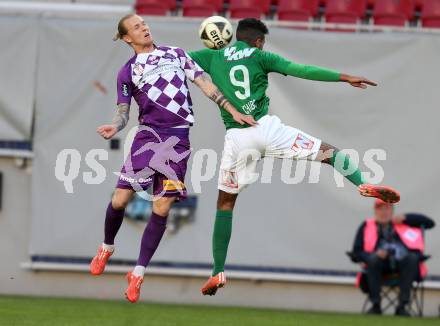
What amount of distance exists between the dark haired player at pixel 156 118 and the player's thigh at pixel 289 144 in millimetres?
245

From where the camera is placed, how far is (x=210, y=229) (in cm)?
1266

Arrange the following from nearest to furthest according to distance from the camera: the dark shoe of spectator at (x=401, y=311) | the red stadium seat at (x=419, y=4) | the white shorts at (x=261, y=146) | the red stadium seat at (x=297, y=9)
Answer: the white shorts at (x=261, y=146), the dark shoe of spectator at (x=401, y=311), the red stadium seat at (x=297, y=9), the red stadium seat at (x=419, y=4)

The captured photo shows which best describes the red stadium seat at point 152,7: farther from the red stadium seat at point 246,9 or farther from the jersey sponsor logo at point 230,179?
the jersey sponsor logo at point 230,179

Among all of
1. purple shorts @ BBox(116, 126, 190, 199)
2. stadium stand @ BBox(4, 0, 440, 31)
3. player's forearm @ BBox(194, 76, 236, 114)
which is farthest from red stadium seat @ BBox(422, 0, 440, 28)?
purple shorts @ BBox(116, 126, 190, 199)

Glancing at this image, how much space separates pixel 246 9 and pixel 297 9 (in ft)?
2.05

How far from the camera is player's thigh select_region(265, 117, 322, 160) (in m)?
9.23

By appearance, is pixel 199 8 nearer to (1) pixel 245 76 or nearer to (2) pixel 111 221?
(1) pixel 245 76

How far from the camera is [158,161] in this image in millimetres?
9062

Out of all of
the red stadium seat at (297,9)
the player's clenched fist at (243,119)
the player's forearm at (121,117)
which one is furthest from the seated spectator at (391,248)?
the player's forearm at (121,117)

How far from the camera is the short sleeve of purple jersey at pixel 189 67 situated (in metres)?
9.20

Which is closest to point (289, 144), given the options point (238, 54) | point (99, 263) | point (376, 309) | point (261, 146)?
point (261, 146)

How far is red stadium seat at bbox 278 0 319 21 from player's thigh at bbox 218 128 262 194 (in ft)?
15.5

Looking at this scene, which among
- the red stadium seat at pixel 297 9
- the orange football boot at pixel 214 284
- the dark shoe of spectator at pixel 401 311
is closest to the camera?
the orange football boot at pixel 214 284

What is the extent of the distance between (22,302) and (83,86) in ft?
8.55
